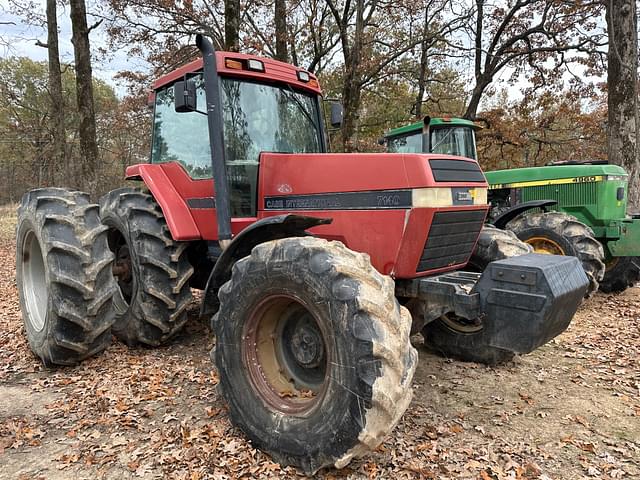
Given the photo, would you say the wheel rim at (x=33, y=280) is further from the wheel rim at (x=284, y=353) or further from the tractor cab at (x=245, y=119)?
the wheel rim at (x=284, y=353)

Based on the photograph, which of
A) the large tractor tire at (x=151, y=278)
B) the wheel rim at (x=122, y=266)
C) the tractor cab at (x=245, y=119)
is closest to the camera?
the tractor cab at (x=245, y=119)

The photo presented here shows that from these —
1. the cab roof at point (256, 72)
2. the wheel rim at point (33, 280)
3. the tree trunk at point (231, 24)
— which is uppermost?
the tree trunk at point (231, 24)

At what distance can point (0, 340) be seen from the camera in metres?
5.14

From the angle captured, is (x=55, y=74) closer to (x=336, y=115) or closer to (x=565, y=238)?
(x=336, y=115)

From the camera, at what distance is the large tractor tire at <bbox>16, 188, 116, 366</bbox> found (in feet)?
12.5

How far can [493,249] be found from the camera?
389 cm

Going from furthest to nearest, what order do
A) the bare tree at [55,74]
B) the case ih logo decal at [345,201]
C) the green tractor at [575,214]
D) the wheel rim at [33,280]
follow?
the bare tree at [55,74] → the green tractor at [575,214] → the wheel rim at [33,280] → the case ih logo decal at [345,201]

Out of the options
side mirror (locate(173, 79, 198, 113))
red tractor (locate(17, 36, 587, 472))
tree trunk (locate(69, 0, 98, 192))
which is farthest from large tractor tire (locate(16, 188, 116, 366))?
tree trunk (locate(69, 0, 98, 192))

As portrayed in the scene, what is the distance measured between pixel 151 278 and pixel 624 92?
10.00 meters

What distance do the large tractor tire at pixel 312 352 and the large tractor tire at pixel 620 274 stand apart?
19.5 ft

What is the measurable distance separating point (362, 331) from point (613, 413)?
240 cm

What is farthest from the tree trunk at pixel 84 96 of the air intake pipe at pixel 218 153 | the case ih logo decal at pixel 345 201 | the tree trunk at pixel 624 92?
the tree trunk at pixel 624 92

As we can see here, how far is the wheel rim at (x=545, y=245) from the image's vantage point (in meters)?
6.16

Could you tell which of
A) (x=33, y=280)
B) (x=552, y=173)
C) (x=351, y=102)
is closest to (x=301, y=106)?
(x=33, y=280)
